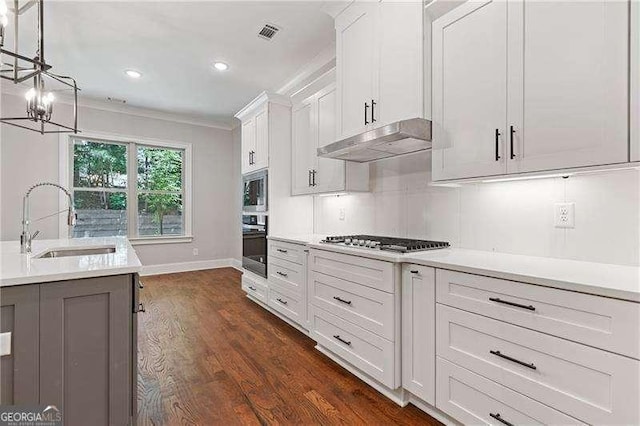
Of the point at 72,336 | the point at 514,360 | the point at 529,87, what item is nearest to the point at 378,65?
the point at 529,87

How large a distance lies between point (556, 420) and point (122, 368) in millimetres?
1852

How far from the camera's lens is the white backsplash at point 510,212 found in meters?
1.46

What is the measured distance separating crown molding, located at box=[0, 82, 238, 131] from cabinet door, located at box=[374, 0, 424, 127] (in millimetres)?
4249

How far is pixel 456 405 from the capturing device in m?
1.52

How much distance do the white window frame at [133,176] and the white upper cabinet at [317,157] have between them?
304 cm

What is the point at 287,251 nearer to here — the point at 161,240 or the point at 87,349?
the point at 87,349

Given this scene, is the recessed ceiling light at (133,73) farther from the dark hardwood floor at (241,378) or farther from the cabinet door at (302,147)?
the dark hardwood floor at (241,378)

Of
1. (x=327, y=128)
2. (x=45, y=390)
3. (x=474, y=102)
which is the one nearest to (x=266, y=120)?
(x=327, y=128)

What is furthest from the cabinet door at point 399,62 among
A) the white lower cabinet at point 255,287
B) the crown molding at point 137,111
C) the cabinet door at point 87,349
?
the crown molding at point 137,111

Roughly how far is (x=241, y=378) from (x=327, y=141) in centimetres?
209

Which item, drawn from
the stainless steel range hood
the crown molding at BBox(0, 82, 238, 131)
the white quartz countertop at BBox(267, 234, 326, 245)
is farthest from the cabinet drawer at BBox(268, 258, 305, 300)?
the crown molding at BBox(0, 82, 238, 131)

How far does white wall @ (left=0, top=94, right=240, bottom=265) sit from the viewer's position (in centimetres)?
423

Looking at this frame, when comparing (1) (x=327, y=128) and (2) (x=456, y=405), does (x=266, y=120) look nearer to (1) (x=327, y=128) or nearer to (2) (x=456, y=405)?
(1) (x=327, y=128)

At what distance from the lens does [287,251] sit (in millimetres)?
3012
